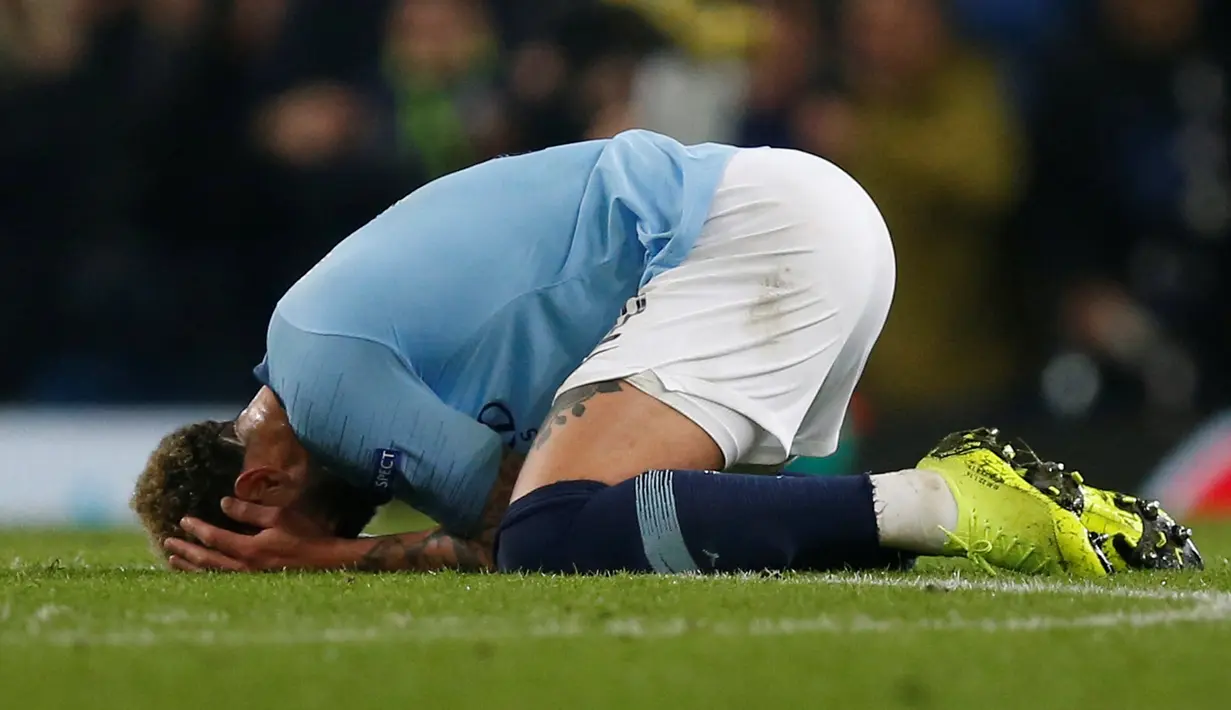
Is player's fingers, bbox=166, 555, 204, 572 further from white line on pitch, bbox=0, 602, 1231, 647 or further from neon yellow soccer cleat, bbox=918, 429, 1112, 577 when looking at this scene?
neon yellow soccer cleat, bbox=918, 429, 1112, 577

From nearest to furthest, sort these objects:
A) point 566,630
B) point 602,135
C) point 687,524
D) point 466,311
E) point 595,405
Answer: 1. point 566,630
2. point 687,524
3. point 595,405
4. point 466,311
5. point 602,135

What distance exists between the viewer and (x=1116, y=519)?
3.97m

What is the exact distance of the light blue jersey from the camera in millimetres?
3777

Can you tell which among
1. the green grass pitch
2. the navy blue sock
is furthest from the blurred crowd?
the green grass pitch

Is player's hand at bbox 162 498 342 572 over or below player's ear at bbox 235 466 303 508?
below

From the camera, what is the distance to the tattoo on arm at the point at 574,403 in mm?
3781

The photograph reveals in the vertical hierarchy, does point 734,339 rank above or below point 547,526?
above

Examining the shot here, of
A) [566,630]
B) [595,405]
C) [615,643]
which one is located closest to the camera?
[615,643]

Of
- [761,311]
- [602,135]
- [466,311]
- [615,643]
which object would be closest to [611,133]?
[602,135]

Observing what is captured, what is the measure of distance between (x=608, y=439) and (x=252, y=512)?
2.58 feet

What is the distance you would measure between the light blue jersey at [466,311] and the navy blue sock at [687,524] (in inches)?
9.3

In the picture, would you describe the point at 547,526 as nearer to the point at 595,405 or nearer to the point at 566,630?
the point at 595,405

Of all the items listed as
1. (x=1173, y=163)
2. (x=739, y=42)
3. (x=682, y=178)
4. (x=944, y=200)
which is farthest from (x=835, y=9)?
(x=682, y=178)

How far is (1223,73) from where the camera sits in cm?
885
